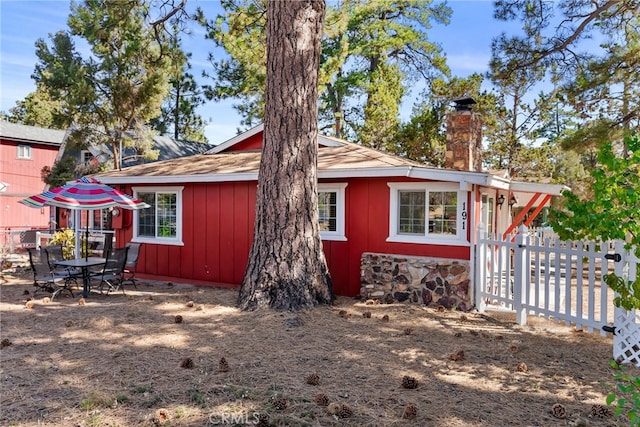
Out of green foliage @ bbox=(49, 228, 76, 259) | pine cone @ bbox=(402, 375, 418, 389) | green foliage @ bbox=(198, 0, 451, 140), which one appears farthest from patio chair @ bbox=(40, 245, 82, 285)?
green foliage @ bbox=(198, 0, 451, 140)

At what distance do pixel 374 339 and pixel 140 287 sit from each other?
563 centimetres

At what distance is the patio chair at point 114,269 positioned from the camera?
25.9 ft

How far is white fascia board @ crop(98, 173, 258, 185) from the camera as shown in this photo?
8.49 metres

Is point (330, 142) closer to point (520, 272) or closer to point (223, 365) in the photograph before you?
point (520, 272)

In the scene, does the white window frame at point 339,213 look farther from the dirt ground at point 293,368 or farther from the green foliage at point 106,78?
the green foliage at point 106,78

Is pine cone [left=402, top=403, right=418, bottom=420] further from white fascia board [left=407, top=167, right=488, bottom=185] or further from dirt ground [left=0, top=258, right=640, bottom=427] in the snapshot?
white fascia board [left=407, top=167, right=488, bottom=185]

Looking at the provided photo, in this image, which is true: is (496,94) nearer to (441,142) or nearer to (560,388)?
(441,142)

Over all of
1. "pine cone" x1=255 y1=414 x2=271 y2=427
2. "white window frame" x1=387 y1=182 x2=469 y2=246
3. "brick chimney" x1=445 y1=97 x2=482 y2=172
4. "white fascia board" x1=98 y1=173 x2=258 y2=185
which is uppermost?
"brick chimney" x1=445 y1=97 x2=482 y2=172

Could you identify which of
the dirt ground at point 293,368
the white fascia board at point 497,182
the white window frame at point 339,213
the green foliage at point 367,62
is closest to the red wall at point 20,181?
the green foliage at point 367,62

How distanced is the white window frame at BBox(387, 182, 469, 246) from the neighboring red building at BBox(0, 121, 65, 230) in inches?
777

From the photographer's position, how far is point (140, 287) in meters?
8.80

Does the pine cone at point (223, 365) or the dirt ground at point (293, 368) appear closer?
the dirt ground at point (293, 368)

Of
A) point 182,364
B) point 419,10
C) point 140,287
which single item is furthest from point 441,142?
point 182,364

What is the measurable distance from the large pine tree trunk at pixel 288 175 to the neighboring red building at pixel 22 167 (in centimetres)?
1913
